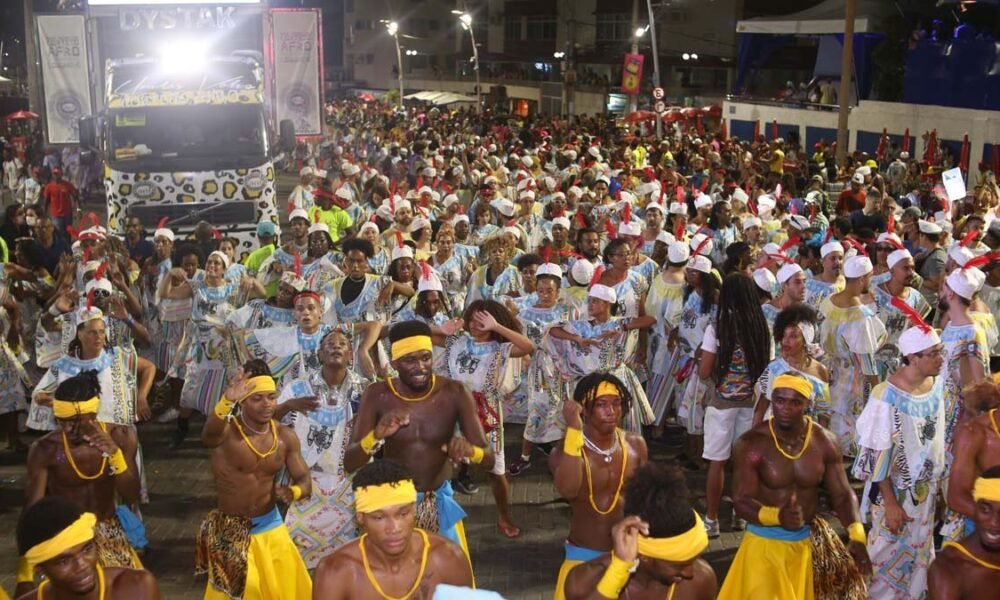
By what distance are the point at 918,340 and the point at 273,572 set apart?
143 inches

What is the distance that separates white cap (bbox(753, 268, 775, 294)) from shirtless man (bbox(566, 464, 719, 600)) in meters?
4.61

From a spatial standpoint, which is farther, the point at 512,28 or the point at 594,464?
the point at 512,28

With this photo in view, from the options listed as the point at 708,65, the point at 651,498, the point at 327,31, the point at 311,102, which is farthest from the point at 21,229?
the point at 327,31

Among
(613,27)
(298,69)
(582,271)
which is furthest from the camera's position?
(613,27)

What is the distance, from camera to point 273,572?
6000 mm

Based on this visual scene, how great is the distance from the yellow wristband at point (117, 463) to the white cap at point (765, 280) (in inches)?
196

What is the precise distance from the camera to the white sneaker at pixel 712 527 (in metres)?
7.74

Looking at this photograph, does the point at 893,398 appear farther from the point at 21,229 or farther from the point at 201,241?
the point at 21,229

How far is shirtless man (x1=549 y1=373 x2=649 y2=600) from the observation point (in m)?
5.43

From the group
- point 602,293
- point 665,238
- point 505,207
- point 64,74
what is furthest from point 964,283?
point 64,74

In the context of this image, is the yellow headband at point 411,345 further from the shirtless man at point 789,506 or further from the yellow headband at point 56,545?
the yellow headband at point 56,545

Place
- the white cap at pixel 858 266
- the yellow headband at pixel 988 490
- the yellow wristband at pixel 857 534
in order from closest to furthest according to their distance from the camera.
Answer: the yellow headband at pixel 988 490 < the yellow wristband at pixel 857 534 < the white cap at pixel 858 266

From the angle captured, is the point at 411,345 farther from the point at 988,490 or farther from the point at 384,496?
the point at 988,490

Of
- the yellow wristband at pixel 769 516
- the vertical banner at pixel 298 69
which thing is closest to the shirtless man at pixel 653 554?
the yellow wristband at pixel 769 516
